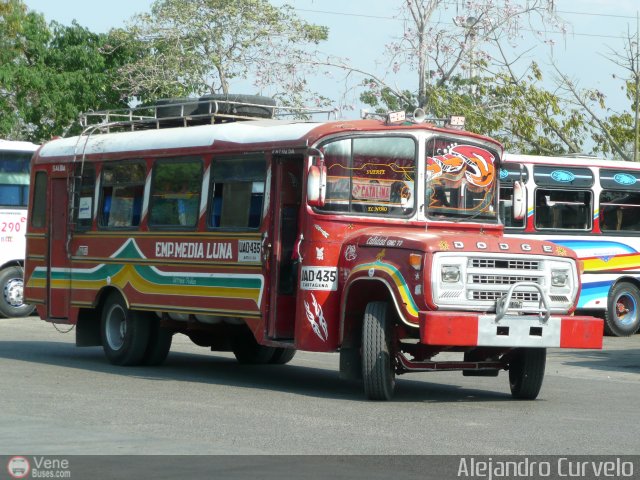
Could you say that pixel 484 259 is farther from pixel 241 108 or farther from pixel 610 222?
pixel 610 222

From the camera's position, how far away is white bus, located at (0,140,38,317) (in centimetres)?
2520

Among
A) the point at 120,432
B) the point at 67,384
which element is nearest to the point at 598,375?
the point at 67,384

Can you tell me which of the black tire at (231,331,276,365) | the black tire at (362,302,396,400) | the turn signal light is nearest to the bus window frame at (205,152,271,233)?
the black tire at (362,302,396,400)

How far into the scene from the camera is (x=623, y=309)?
80.1ft

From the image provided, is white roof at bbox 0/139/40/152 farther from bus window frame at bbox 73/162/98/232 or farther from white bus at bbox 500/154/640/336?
white bus at bbox 500/154/640/336

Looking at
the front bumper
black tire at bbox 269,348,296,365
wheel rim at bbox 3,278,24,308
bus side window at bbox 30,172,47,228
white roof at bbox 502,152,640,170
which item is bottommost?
black tire at bbox 269,348,296,365

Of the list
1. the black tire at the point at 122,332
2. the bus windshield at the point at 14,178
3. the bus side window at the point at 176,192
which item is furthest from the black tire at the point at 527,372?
the bus windshield at the point at 14,178

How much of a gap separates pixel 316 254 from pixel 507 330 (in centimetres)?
209

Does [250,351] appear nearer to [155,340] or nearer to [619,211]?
[155,340]

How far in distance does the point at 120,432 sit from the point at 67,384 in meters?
3.72

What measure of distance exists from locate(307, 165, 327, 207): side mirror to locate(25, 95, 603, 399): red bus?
1 cm

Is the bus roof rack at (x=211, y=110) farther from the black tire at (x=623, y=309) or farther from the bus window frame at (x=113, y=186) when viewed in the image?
the black tire at (x=623, y=309)

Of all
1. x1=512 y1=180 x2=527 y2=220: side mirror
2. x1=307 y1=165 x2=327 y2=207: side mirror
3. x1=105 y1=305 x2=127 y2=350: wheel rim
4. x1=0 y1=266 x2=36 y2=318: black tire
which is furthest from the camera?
x1=0 y1=266 x2=36 y2=318: black tire

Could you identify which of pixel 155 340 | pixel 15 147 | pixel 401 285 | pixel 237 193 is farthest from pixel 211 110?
pixel 15 147
